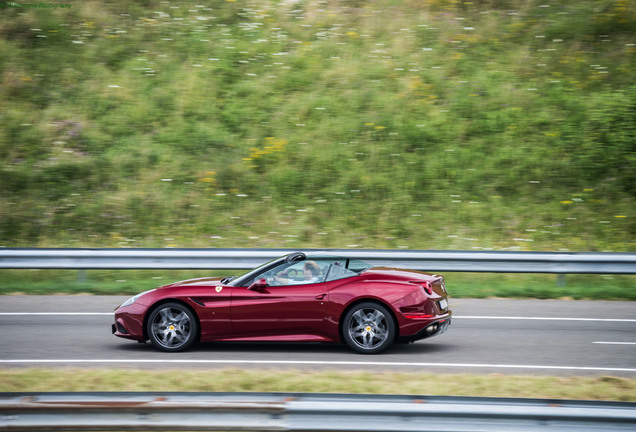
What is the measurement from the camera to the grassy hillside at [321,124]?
1527 centimetres

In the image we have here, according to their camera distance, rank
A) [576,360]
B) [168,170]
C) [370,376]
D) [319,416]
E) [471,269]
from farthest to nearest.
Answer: [168,170]
[471,269]
[576,360]
[370,376]
[319,416]

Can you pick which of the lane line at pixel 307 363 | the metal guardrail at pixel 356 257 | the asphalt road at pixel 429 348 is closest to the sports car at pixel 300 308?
the asphalt road at pixel 429 348

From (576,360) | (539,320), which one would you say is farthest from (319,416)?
(539,320)

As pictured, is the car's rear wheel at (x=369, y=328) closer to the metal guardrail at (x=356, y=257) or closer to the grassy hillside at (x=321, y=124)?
the metal guardrail at (x=356, y=257)

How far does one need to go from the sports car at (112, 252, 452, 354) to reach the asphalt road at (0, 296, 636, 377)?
0.23 m

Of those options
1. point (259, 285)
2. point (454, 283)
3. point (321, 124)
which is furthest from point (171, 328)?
point (321, 124)

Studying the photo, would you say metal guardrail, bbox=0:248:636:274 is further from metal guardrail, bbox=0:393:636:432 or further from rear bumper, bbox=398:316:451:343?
metal guardrail, bbox=0:393:636:432

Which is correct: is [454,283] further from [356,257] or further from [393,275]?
[393,275]

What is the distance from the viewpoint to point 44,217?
1563 centimetres

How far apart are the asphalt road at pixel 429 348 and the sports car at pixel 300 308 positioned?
0.75 ft

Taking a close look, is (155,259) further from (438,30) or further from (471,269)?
(438,30)

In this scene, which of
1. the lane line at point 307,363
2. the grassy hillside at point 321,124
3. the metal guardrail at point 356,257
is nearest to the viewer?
the lane line at point 307,363

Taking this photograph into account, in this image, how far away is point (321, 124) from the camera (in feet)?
57.4

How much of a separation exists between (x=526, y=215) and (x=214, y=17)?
35.6 ft
